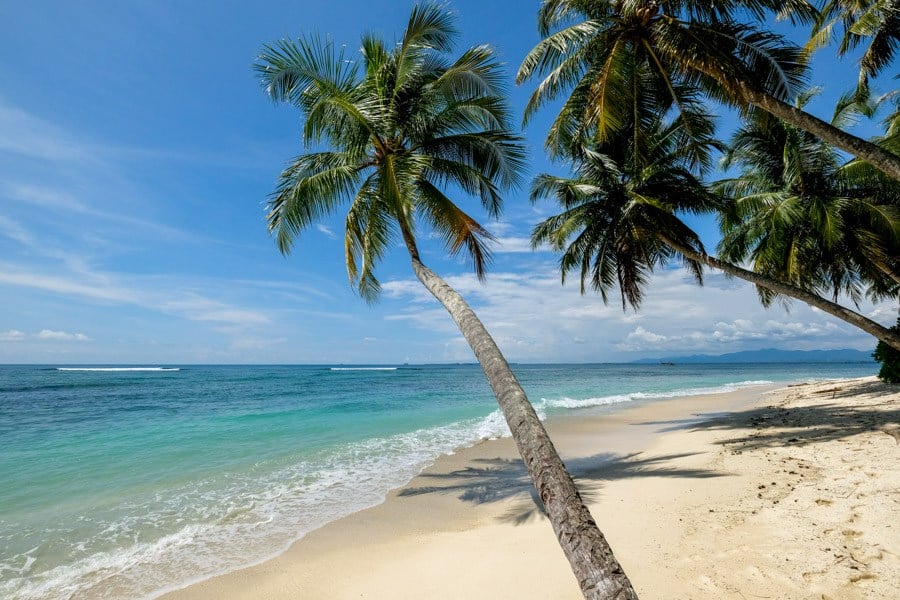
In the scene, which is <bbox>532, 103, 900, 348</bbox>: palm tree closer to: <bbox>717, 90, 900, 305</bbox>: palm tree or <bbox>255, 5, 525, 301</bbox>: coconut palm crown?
<bbox>717, 90, 900, 305</bbox>: palm tree

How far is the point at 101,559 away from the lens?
199 inches

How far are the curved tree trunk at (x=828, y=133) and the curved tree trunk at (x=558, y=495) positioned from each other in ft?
15.5

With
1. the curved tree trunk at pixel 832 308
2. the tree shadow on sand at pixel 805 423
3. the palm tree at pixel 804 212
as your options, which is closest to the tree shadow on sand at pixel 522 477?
the tree shadow on sand at pixel 805 423

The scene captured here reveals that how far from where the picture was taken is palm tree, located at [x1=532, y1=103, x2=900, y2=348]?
11242mm

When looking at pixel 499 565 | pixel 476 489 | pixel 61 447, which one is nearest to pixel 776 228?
pixel 476 489

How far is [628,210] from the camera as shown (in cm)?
1155

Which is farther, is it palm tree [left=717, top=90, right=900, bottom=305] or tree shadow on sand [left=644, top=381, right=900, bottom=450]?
palm tree [left=717, top=90, right=900, bottom=305]

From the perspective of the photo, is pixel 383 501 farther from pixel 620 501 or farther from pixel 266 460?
pixel 266 460

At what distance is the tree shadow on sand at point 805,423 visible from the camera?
338 inches

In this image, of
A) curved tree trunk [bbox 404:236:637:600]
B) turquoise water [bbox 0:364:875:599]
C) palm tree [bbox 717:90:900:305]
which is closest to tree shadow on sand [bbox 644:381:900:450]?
palm tree [bbox 717:90:900:305]

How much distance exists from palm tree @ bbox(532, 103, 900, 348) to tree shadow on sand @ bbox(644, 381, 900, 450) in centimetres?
353

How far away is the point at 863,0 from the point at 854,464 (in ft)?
25.0

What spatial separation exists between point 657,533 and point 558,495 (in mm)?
2916

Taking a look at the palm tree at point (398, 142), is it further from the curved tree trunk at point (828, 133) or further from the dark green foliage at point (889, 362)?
the dark green foliage at point (889, 362)
